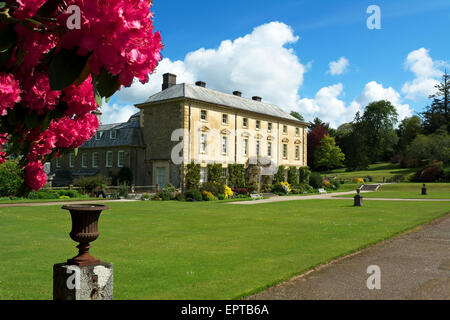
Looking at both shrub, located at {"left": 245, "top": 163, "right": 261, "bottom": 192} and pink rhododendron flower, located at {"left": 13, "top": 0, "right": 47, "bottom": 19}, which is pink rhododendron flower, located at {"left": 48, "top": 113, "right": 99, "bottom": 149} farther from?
shrub, located at {"left": 245, "top": 163, "right": 261, "bottom": 192}

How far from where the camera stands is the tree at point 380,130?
9325 centimetres

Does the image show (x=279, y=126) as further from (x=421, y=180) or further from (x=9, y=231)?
(x=9, y=231)

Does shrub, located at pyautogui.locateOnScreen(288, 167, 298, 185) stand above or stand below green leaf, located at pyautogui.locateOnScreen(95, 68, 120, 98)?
below

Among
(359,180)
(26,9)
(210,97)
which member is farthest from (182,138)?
(359,180)

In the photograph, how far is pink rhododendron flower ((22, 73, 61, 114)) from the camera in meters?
2.44

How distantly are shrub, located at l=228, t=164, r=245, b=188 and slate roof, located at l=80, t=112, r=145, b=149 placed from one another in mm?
9461

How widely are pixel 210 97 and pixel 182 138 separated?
6.65 m

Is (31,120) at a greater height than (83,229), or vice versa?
(31,120)

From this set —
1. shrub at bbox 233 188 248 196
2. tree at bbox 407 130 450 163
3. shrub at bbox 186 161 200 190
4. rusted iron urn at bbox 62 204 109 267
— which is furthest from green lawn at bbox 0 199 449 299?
tree at bbox 407 130 450 163

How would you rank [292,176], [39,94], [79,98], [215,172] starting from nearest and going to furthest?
[39,94], [79,98], [215,172], [292,176]

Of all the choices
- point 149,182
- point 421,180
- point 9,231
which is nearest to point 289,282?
point 9,231

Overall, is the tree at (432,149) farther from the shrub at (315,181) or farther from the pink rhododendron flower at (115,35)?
the pink rhododendron flower at (115,35)

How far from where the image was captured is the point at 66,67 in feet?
6.24

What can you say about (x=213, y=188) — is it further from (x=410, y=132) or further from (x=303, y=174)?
(x=410, y=132)
